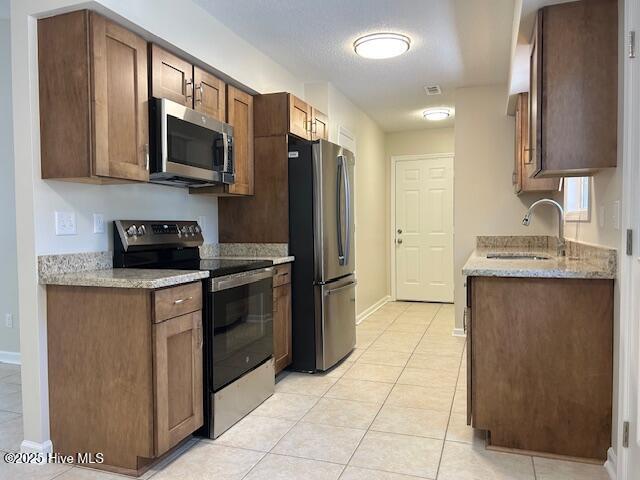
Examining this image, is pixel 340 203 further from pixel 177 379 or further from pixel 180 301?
pixel 177 379

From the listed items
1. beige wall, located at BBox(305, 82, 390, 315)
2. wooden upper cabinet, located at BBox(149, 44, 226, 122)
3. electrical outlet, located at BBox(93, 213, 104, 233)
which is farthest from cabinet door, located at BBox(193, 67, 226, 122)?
beige wall, located at BBox(305, 82, 390, 315)

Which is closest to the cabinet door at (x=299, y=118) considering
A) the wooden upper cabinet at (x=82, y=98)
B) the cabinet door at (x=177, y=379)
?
the wooden upper cabinet at (x=82, y=98)

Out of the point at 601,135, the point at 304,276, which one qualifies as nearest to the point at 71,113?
the point at 304,276

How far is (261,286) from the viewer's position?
294cm

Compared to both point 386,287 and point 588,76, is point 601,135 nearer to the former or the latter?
point 588,76

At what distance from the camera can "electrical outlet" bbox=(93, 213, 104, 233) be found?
2494 millimetres

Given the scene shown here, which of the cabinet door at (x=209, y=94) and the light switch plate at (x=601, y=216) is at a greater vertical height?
the cabinet door at (x=209, y=94)

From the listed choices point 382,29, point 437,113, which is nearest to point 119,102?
point 382,29

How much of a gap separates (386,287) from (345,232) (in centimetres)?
311

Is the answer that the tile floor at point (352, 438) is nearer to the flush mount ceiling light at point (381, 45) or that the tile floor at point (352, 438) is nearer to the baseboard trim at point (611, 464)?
the baseboard trim at point (611, 464)

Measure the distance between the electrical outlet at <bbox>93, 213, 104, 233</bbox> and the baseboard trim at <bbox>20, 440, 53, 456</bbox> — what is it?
42.0 inches

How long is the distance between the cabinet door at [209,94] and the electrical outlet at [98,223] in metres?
0.88

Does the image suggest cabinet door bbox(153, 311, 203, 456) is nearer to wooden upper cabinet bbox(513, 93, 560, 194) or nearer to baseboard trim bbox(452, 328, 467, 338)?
wooden upper cabinet bbox(513, 93, 560, 194)

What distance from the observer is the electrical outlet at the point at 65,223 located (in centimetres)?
228
